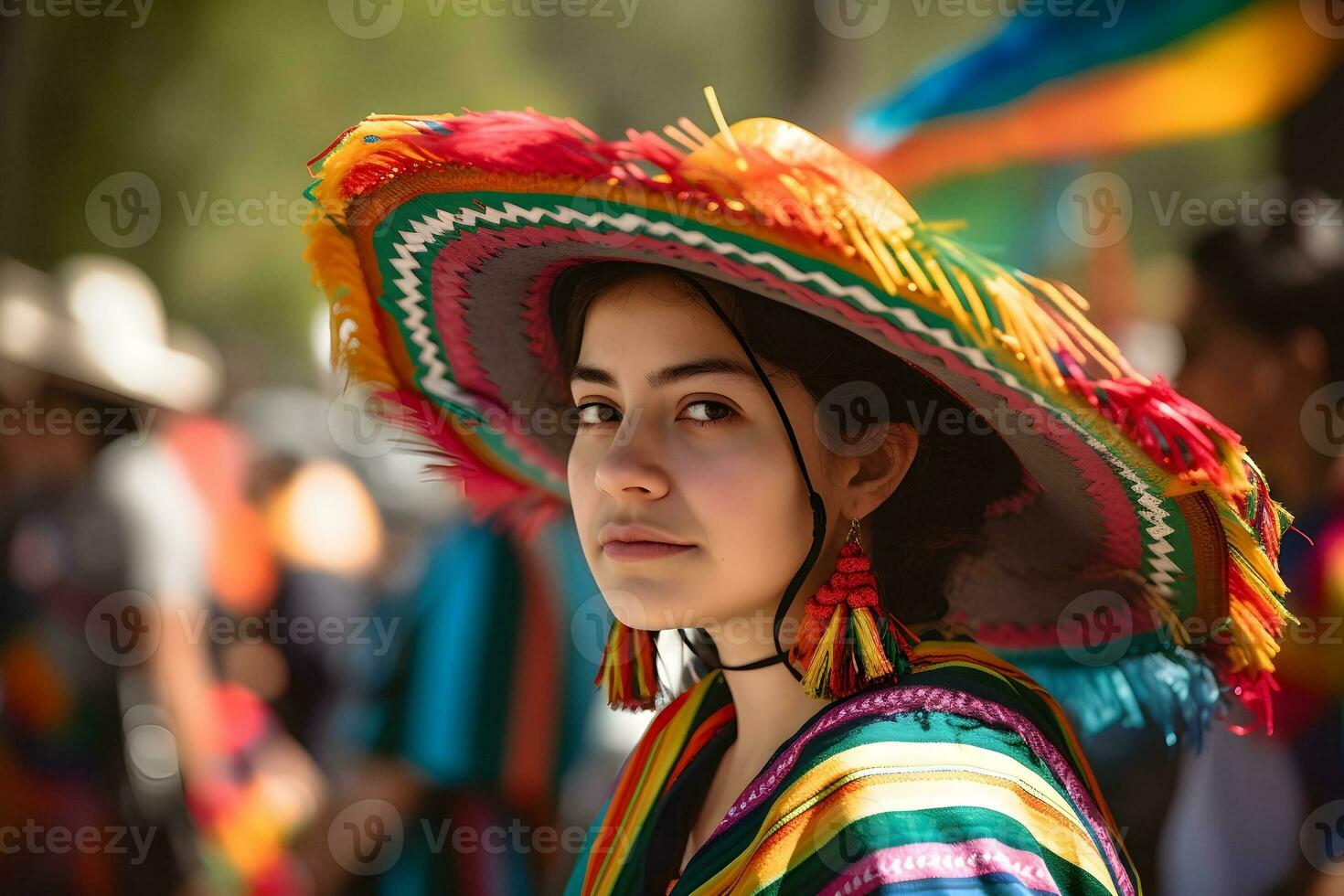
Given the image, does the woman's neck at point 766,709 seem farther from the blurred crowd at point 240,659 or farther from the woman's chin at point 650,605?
the blurred crowd at point 240,659

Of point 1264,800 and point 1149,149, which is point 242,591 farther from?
point 1149,149

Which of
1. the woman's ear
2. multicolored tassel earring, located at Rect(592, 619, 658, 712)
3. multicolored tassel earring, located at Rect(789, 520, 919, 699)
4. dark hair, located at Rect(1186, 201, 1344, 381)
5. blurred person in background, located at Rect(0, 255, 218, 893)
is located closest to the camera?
multicolored tassel earring, located at Rect(789, 520, 919, 699)

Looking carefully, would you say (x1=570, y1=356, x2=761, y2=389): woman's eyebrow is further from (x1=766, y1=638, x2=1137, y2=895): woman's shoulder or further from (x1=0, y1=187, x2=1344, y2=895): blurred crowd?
(x1=0, y1=187, x2=1344, y2=895): blurred crowd

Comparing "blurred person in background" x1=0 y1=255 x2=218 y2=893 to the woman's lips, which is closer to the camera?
the woman's lips

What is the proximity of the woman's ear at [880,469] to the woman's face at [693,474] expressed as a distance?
0.07ft

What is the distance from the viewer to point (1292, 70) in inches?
146

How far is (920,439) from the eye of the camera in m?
1.53

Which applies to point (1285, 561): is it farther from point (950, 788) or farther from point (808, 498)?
point (950, 788)

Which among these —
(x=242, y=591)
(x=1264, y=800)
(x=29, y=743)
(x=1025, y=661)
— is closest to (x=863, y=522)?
(x=1025, y=661)

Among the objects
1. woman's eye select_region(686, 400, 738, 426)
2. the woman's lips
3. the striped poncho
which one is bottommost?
the striped poncho

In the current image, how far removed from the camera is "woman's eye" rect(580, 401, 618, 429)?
155 cm

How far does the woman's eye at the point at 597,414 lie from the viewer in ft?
5.09

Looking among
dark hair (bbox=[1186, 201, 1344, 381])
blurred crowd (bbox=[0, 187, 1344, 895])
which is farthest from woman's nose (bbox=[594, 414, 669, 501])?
dark hair (bbox=[1186, 201, 1344, 381])

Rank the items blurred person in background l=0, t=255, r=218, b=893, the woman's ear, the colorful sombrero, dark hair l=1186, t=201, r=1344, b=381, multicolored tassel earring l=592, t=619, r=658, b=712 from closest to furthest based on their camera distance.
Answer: the colorful sombrero → the woman's ear → multicolored tassel earring l=592, t=619, r=658, b=712 → dark hair l=1186, t=201, r=1344, b=381 → blurred person in background l=0, t=255, r=218, b=893
